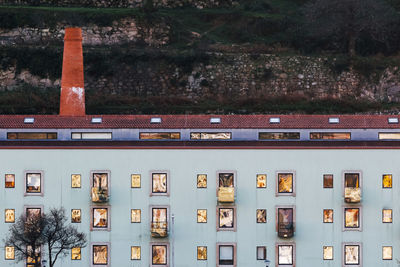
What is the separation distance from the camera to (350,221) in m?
63.5

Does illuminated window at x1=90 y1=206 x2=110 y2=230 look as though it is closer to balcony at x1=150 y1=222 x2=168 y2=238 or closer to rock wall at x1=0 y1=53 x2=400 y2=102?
balcony at x1=150 y1=222 x2=168 y2=238

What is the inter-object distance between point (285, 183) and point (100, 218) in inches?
389

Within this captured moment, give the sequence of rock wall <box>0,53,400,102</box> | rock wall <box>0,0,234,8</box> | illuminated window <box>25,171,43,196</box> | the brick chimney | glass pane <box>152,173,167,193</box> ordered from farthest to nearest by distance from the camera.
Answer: rock wall <box>0,0,234,8</box>
rock wall <box>0,53,400,102</box>
the brick chimney
illuminated window <box>25,171,43,196</box>
glass pane <box>152,173,167,193</box>

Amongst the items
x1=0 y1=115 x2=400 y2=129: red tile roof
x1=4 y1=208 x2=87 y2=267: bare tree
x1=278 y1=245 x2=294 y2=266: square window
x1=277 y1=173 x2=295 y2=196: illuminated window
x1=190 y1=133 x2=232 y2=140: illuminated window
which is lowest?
x1=278 y1=245 x2=294 y2=266: square window

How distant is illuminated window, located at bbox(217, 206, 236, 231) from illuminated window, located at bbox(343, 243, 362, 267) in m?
5.99

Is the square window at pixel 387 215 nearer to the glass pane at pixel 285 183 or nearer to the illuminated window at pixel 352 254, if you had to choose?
the illuminated window at pixel 352 254

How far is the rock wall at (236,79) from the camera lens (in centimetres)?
9550

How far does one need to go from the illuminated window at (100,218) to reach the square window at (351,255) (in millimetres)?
12539

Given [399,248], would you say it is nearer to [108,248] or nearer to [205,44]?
[108,248]

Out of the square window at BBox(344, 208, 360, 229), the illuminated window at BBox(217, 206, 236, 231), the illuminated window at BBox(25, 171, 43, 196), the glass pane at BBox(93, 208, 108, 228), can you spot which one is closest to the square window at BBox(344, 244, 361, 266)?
the square window at BBox(344, 208, 360, 229)

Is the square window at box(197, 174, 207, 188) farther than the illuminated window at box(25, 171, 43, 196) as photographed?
No

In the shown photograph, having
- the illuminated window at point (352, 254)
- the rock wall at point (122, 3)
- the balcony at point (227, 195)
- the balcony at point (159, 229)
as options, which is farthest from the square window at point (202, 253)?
the rock wall at point (122, 3)

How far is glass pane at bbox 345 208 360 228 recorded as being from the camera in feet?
208

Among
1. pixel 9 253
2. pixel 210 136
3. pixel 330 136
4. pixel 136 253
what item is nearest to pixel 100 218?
pixel 136 253
